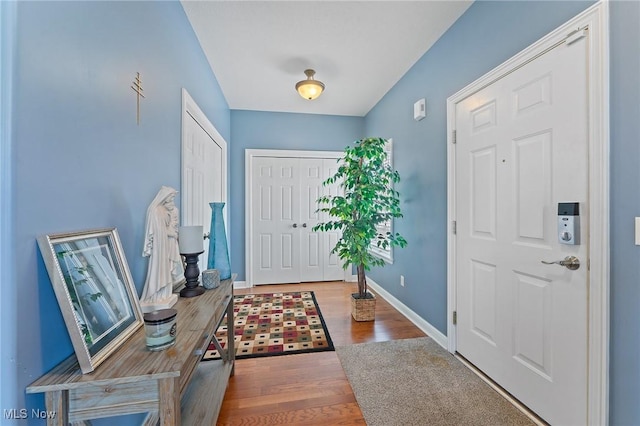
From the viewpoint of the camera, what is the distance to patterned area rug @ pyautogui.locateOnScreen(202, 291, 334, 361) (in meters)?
2.26

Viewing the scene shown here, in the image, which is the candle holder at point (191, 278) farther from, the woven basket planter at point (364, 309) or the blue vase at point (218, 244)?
the woven basket planter at point (364, 309)

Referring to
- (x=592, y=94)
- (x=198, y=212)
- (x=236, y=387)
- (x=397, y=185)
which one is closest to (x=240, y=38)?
(x=198, y=212)

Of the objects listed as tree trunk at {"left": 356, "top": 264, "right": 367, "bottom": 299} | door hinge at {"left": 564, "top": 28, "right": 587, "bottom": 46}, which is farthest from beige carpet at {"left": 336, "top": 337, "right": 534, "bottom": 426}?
door hinge at {"left": 564, "top": 28, "right": 587, "bottom": 46}

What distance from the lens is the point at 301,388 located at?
1.78m

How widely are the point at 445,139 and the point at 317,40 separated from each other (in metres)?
1.40

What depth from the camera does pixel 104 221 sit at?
1.09 meters

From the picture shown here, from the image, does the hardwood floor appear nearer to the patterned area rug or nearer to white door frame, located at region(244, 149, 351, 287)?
the patterned area rug

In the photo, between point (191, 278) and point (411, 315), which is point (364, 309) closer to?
point (411, 315)

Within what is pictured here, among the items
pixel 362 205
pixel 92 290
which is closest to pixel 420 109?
pixel 362 205

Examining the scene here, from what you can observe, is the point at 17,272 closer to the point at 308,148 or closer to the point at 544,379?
the point at 544,379

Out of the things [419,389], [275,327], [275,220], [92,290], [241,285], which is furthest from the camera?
[275,220]

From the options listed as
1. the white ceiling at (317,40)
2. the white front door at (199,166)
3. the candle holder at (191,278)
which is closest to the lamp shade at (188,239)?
the candle holder at (191,278)

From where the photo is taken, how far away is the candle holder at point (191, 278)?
57.6 inches

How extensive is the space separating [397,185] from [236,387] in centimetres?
251
